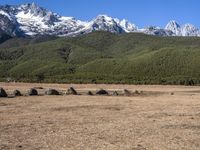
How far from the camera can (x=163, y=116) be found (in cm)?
3434

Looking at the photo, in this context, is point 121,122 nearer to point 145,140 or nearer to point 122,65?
point 145,140

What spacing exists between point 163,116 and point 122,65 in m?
160

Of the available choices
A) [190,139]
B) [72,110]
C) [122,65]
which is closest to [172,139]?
[190,139]

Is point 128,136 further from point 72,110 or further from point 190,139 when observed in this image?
point 72,110

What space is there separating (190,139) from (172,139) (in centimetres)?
83

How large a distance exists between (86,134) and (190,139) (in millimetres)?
5035

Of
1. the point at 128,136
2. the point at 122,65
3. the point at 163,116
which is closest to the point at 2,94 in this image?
the point at 163,116

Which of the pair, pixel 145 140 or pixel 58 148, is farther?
pixel 145 140

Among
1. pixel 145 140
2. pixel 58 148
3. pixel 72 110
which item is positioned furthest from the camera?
pixel 72 110

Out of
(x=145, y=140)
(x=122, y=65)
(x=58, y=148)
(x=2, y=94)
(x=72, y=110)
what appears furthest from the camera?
(x=122, y=65)

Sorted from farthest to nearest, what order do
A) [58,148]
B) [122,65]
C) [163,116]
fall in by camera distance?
1. [122,65]
2. [163,116]
3. [58,148]

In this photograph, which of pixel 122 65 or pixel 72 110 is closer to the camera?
pixel 72 110

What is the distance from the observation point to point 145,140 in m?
22.5

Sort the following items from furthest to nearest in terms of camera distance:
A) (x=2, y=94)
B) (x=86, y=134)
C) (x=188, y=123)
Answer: (x=2, y=94) < (x=188, y=123) < (x=86, y=134)
